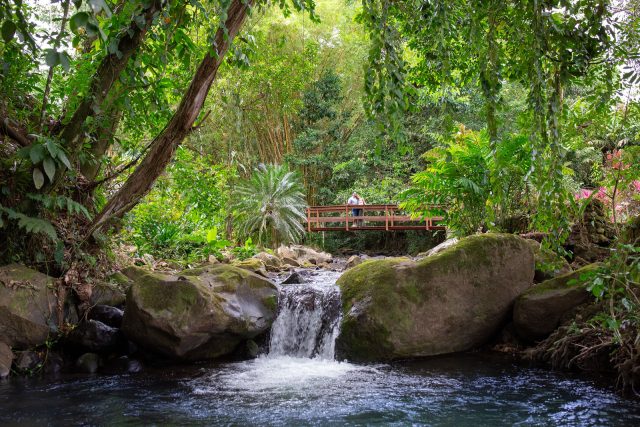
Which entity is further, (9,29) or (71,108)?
(71,108)

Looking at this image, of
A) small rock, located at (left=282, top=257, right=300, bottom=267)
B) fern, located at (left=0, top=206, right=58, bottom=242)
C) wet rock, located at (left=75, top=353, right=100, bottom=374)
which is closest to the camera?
fern, located at (left=0, top=206, right=58, bottom=242)

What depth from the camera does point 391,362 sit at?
248 inches

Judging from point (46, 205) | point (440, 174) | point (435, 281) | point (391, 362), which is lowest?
point (391, 362)

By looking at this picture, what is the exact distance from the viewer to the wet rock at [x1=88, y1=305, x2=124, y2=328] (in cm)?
653

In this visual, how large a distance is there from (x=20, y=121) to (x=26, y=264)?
64.4 inches

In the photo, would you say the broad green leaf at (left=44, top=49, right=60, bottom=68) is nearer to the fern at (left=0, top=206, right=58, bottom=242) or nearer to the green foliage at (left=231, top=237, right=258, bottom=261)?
the fern at (left=0, top=206, right=58, bottom=242)

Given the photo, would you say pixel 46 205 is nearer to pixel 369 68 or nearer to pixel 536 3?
pixel 369 68

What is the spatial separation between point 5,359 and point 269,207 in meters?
11.6

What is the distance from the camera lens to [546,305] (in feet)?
20.8

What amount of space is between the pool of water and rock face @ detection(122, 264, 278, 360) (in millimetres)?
317

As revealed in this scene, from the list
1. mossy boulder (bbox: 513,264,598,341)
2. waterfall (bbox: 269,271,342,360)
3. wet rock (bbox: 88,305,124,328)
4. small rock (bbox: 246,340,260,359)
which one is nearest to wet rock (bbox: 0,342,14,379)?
wet rock (bbox: 88,305,124,328)

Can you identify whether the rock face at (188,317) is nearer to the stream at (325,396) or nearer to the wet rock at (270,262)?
the stream at (325,396)

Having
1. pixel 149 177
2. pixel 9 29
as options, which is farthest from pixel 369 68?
pixel 149 177

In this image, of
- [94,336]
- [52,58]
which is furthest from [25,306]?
[52,58]
